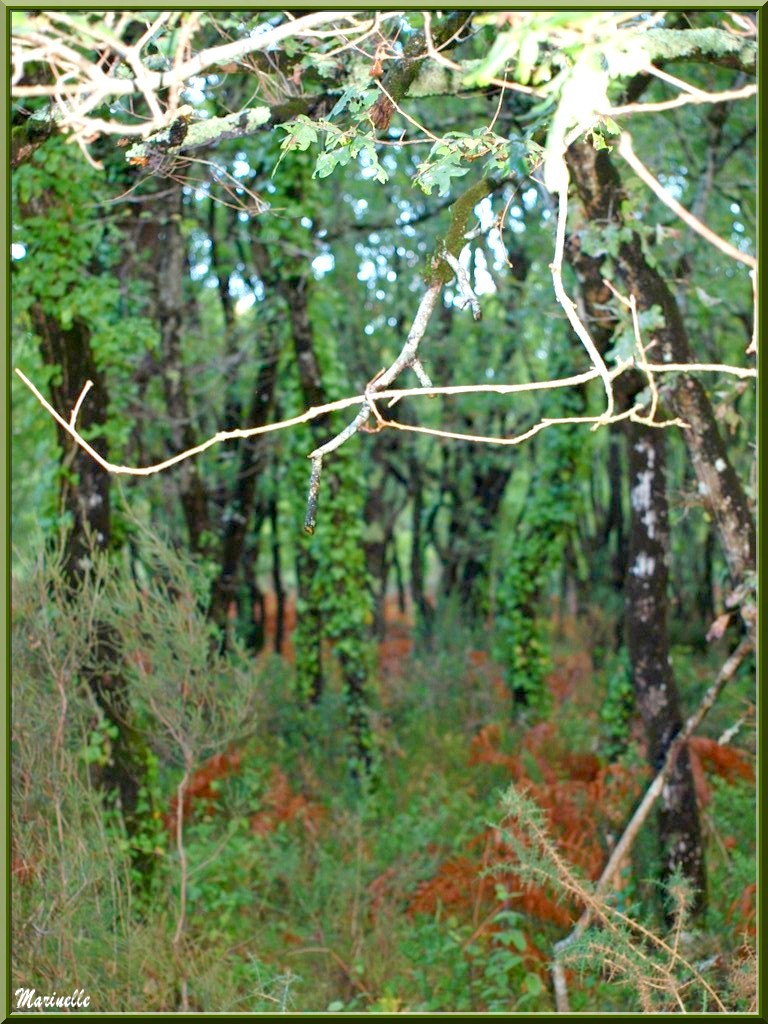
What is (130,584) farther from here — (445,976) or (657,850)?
(657,850)

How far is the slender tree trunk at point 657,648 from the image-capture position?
5934 mm

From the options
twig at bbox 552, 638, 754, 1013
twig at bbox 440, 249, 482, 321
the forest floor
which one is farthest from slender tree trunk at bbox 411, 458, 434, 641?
twig at bbox 440, 249, 482, 321

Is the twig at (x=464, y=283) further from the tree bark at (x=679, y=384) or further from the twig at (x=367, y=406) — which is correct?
the tree bark at (x=679, y=384)

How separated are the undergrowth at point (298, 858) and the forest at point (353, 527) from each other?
33 mm

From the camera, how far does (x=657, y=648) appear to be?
6398mm

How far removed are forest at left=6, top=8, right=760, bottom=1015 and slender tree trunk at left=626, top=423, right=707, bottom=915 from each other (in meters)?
0.02

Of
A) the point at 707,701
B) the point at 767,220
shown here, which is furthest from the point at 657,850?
the point at 767,220

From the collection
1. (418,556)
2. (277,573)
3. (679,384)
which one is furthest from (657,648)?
(277,573)

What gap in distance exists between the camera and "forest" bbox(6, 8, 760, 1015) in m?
3.88

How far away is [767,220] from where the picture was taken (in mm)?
3434

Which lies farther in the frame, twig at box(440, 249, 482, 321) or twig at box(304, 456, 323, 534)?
Result: twig at box(440, 249, 482, 321)

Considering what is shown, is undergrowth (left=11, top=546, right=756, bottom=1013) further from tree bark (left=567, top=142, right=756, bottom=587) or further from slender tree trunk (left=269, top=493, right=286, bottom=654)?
slender tree trunk (left=269, top=493, right=286, bottom=654)

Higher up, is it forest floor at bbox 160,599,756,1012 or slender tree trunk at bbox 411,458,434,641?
slender tree trunk at bbox 411,458,434,641

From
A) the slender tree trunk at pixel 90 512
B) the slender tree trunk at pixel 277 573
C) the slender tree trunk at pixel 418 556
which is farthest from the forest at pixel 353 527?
the slender tree trunk at pixel 277 573
